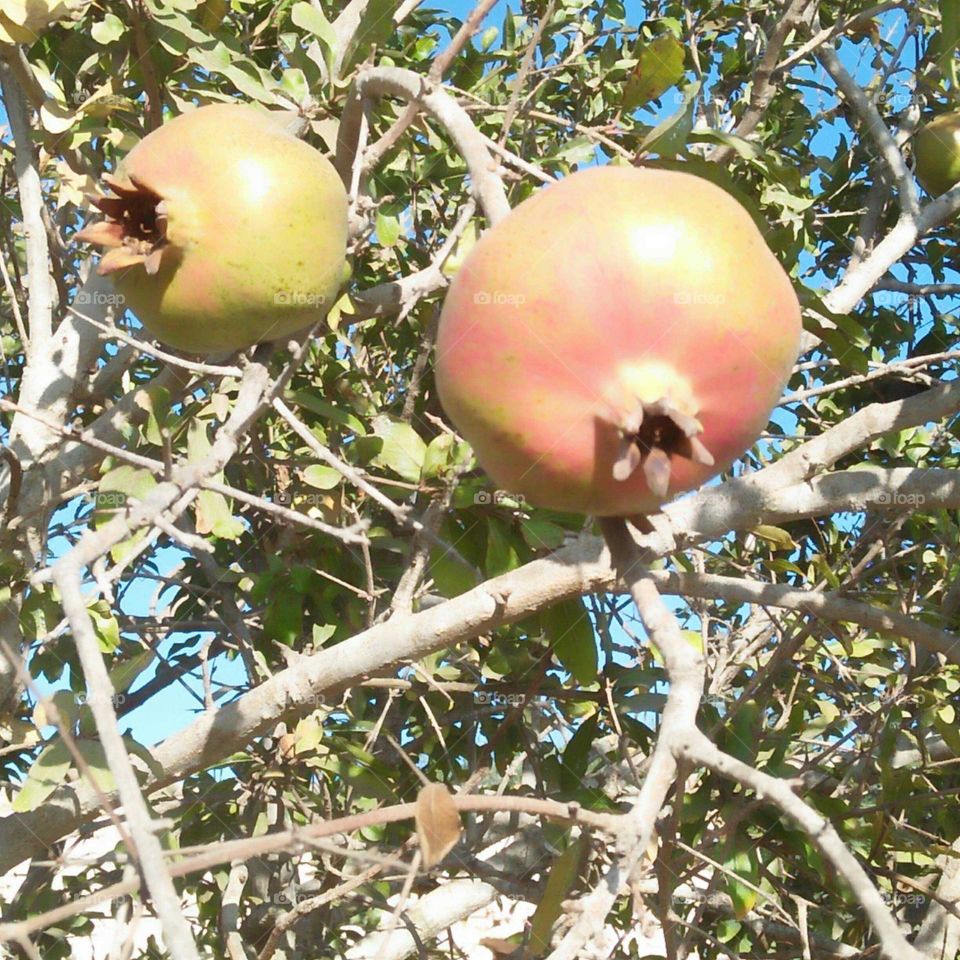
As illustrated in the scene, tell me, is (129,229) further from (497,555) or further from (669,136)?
(497,555)

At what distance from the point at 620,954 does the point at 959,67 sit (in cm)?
253

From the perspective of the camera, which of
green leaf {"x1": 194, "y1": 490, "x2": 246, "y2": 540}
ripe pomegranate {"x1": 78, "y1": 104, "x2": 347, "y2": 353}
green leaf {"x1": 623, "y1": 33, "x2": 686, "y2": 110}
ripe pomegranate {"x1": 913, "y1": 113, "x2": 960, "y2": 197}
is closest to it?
ripe pomegranate {"x1": 78, "y1": 104, "x2": 347, "y2": 353}

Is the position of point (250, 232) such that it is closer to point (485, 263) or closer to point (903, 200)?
point (485, 263)

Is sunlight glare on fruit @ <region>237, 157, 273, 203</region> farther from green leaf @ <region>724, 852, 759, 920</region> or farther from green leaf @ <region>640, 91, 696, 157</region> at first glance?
green leaf @ <region>724, 852, 759, 920</region>

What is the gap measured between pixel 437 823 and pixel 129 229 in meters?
0.79

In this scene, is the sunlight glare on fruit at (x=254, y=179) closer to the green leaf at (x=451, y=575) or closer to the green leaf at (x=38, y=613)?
the green leaf at (x=451, y=575)

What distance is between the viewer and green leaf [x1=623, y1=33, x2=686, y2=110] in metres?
1.60

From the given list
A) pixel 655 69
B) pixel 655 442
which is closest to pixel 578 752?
pixel 655 69

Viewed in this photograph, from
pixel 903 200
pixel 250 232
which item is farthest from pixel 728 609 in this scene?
pixel 250 232

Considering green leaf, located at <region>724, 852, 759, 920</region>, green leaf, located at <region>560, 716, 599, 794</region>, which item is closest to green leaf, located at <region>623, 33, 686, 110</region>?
green leaf, located at <region>560, 716, 599, 794</region>

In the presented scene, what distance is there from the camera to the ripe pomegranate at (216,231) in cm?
121

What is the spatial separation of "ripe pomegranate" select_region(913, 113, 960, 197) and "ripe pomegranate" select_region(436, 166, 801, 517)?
8.66 ft

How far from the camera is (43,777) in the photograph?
1.67 meters

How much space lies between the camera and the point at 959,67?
8.91 feet
